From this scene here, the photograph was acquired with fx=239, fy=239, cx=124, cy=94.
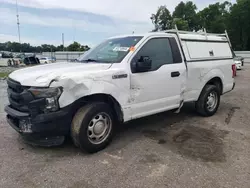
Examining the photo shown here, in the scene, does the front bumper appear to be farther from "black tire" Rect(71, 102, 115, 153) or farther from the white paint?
the white paint

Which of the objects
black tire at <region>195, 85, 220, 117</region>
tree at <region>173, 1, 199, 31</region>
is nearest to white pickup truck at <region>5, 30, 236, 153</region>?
black tire at <region>195, 85, 220, 117</region>

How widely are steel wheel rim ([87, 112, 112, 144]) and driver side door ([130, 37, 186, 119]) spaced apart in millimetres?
517

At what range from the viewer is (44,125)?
342 centimetres

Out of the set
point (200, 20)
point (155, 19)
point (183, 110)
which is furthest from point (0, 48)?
point (183, 110)

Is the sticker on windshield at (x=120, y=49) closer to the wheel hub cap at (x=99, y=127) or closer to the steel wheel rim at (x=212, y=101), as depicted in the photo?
the wheel hub cap at (x=99, y=127)

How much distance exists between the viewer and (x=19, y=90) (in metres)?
3.59

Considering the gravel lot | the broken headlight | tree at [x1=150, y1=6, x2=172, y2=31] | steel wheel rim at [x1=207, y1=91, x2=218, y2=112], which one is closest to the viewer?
the gravel lot

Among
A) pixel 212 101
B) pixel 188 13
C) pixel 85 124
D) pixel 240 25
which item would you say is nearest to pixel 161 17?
pixel 188 13

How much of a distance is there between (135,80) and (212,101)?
2.83 metres

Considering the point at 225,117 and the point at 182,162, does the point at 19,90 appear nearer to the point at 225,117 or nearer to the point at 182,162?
the point at 182,162

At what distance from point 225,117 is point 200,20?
63.3 meters

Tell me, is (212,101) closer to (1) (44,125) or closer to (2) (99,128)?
(2) (99,128)

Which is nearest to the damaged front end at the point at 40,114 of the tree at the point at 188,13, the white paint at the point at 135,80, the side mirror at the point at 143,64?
the white paint at the point at 135,80

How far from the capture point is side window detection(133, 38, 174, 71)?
14.5ft
